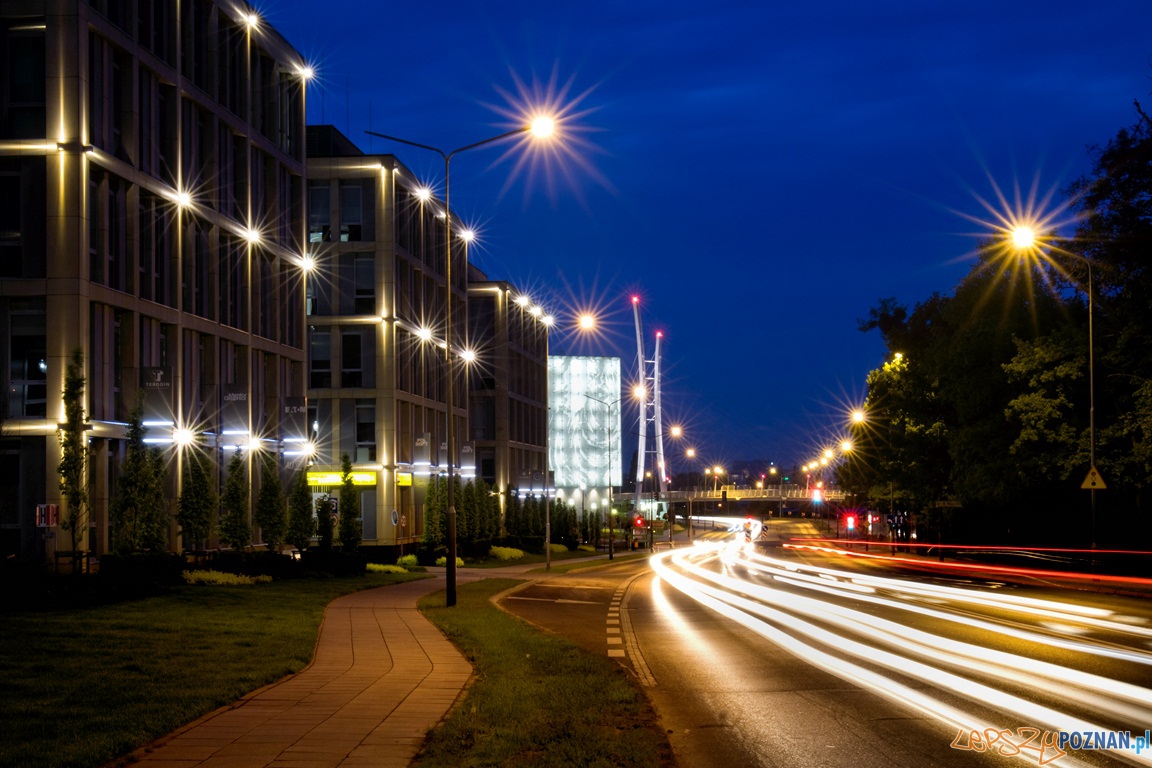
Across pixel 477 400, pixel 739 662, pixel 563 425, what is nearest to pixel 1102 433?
pixel 739 662

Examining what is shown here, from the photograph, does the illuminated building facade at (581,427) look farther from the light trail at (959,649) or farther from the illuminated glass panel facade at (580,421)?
the light trail at (959,649)

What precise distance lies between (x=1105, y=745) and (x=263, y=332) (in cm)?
4200

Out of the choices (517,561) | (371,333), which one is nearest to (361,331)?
(371,333)

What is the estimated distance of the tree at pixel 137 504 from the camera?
29.8m

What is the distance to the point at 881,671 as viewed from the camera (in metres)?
14.9

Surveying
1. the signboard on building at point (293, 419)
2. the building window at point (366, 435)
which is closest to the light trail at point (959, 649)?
the signboard on building at point (293, 419)

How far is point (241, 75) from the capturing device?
45.6m

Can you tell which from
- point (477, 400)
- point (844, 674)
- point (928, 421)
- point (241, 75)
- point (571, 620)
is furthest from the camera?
point (477, 400)

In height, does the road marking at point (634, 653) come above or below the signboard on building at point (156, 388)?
below

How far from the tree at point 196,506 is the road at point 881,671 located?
982 cm

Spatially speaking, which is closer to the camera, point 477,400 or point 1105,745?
point 1105,745

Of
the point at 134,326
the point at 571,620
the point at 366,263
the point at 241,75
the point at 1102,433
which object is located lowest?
the point at 571,620

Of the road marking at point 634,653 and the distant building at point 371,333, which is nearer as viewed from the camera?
the road marking at point 634,653

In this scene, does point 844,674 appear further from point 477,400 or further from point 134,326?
point 477,400
